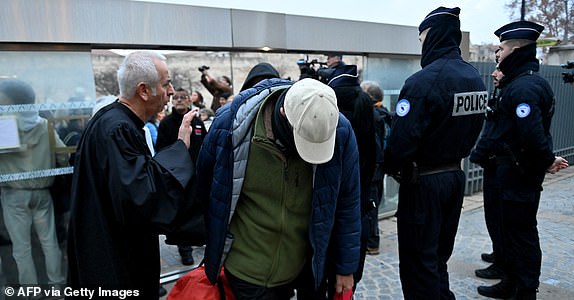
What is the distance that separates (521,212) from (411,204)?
114cm

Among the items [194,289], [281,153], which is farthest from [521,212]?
[194,289]

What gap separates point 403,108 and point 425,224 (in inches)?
32.7

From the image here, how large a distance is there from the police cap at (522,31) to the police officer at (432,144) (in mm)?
814

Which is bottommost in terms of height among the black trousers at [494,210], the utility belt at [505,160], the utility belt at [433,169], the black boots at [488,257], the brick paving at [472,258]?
the brick paving at [472,258]

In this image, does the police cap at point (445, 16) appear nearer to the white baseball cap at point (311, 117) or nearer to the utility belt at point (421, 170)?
the utility belt at point (421, 170)

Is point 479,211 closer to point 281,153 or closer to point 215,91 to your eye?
point 215,91

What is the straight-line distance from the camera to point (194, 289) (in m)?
2.20

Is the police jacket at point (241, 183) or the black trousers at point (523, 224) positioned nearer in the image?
the police jacket at point (241, 183)

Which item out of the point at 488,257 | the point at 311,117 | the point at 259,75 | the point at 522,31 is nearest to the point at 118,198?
the point at 311,117

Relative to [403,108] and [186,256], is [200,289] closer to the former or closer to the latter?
[403,108]

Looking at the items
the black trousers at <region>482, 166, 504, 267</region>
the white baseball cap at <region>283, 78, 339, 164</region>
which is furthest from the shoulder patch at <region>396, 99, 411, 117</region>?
the black trousers at <region>482, 166, 504, 267</region>

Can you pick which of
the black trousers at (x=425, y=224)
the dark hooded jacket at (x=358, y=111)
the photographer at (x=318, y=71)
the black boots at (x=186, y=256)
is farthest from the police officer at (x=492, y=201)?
the black boots at (x=186, y=256)

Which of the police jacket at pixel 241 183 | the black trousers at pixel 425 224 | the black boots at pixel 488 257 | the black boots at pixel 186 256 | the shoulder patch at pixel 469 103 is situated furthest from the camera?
the black boots at pixel 186 256

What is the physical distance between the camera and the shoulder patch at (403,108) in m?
2.80
